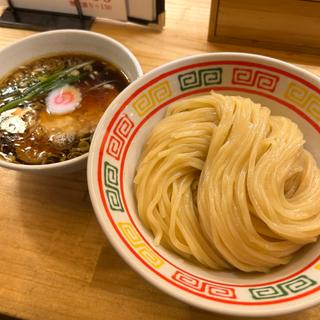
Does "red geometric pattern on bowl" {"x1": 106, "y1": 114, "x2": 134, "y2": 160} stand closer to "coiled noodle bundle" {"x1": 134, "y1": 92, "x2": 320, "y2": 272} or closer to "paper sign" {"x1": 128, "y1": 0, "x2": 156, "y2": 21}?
"coiled noodle bundle" {"x1": 134, "y1": 92, "x2": 320, "y2": 272}

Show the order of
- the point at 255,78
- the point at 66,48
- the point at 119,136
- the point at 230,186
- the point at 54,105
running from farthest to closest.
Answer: the point at 66,48 → the point at 54,105 → the point at 255,78 → the point at 119,136 → the point at 230,186

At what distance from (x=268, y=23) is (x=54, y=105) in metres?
1.24

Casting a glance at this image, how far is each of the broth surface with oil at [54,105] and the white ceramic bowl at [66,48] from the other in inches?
1.2

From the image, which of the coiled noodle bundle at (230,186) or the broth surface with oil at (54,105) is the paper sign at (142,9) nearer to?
the broth surface with oil at (54,105)

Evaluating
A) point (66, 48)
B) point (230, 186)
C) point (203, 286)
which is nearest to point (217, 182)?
point (230, 186)

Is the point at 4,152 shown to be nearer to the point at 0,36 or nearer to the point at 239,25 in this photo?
the point at 0,36

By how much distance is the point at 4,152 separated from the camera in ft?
4.91

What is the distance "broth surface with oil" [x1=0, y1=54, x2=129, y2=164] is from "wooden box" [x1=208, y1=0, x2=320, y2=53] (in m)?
0.72

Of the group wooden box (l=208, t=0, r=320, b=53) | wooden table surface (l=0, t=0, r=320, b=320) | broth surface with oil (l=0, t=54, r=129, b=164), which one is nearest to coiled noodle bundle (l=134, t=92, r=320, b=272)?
wooden table surface (l=0, t=0, r=320, b=320)

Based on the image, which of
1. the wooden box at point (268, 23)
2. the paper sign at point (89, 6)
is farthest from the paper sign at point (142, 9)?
the wooden box at point (268, 23)

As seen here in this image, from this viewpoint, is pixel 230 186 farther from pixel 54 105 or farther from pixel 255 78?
pixel 54 105

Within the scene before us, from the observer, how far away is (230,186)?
120 cm

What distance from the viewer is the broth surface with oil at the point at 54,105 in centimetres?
151

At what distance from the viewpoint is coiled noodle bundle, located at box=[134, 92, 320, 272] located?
1150 millimetres
